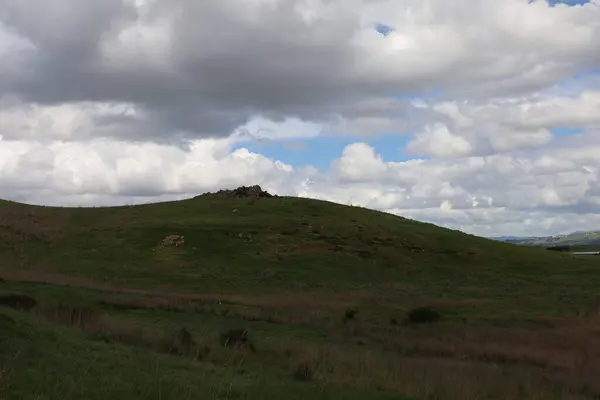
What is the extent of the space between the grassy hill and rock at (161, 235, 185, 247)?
0.85 metres

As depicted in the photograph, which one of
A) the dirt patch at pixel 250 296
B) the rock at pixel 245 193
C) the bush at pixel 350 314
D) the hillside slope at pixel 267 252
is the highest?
the rock at pixel 245 193

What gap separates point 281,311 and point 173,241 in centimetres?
4987

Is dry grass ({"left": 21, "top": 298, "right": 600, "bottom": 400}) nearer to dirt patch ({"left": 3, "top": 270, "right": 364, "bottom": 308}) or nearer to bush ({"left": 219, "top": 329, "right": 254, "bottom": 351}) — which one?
bush ({"left": 219, "top": 329, "right": 254, "bottom": 351})

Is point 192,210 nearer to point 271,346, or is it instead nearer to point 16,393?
point 271,346

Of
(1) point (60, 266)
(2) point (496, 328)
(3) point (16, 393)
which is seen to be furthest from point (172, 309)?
(1) point (60, 266)

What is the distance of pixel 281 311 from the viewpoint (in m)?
43.4

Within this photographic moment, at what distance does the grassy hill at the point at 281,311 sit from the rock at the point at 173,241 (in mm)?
850

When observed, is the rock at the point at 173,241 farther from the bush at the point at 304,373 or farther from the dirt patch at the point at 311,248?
the bush at the point at 304,373

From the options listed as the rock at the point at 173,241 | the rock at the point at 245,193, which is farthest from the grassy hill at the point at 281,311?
the rock at the point at 245,193

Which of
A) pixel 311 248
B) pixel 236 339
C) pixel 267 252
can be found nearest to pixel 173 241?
pixel 267 252

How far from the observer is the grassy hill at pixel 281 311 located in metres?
17.9

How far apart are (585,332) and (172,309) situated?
2443 cm

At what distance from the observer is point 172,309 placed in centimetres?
3897

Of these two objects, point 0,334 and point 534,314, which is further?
point 534,314
